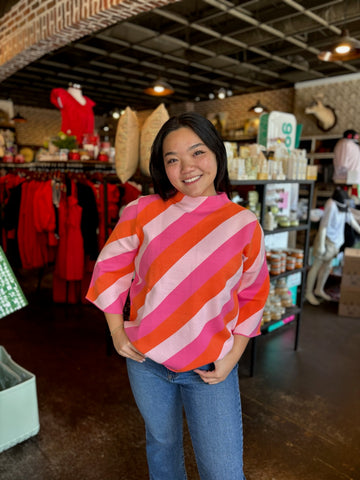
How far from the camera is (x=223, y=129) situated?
32.8 feet

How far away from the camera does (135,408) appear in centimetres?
262

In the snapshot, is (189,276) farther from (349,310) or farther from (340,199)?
(340,199)

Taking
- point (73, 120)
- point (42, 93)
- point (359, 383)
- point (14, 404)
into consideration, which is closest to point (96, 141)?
point (73, 120)

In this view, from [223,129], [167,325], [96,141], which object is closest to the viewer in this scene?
[167,325]

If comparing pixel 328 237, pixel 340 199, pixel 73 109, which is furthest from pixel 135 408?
pixel 73 109

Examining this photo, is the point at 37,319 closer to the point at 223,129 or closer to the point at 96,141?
the point at 96,141

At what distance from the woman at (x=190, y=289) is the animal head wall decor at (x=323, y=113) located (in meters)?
7.60

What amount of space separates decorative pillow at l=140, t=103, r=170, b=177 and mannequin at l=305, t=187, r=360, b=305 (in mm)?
2759

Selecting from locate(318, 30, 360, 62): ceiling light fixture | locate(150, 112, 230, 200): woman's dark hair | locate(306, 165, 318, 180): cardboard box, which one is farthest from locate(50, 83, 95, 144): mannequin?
locate(150, 112, 230, 200): woman's dark hair

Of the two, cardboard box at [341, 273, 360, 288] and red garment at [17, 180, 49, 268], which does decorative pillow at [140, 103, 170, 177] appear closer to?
red garment at [17, 180, 49, 268]

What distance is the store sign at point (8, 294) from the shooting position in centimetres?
189

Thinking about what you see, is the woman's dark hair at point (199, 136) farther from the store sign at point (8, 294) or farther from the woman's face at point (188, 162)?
the store sign at point (8, 294)

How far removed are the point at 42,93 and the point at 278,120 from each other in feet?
29.5

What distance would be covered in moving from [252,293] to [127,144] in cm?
183
